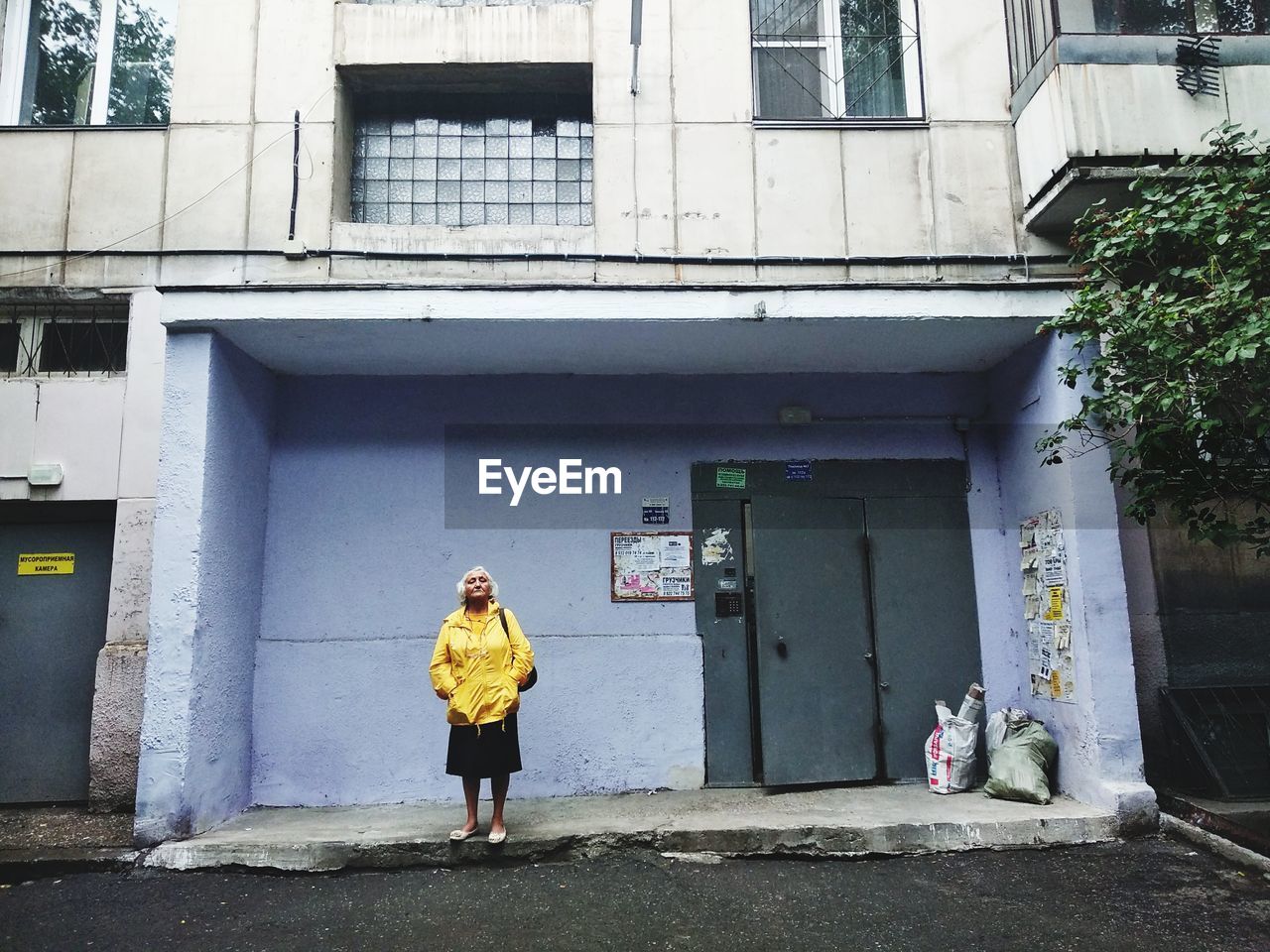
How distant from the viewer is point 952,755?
6.46m

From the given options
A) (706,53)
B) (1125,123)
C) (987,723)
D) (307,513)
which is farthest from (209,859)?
(1125,123)

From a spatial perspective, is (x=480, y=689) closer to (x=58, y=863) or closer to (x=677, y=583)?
(x=677, y=583)

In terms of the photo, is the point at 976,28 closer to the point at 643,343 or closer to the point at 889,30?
the point at 889,30

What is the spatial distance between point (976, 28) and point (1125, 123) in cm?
160

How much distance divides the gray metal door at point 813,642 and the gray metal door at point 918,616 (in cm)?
14

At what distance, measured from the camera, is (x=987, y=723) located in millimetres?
6785

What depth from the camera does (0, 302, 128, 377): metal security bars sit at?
21.7 feet

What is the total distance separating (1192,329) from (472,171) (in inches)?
205

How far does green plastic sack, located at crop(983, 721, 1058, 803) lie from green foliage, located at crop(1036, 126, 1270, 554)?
197 centimetres

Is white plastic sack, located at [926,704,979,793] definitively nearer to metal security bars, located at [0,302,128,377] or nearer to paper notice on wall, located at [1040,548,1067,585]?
paper notice on wall, located at [1040,548,1067,585]

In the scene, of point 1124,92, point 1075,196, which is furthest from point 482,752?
point 1124,92

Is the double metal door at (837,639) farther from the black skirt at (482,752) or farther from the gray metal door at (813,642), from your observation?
the black skirt at (482,752)

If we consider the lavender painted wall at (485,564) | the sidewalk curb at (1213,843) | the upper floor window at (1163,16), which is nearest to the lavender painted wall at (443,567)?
the lavender painted wall at (485,564)

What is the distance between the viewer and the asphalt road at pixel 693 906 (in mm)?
4266
